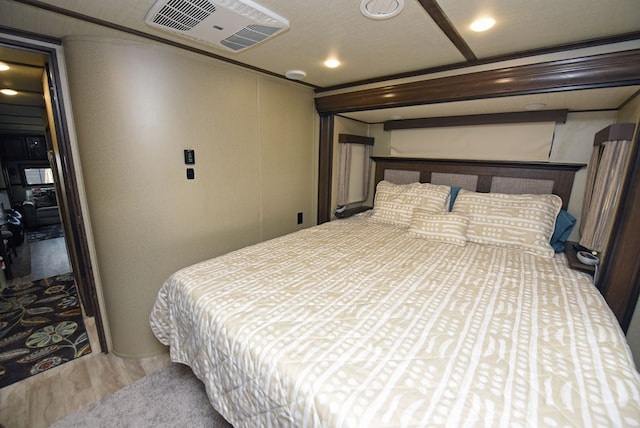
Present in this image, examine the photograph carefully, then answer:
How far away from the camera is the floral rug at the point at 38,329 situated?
1.87 metres

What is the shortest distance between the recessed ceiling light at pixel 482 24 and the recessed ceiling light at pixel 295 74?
1.29m

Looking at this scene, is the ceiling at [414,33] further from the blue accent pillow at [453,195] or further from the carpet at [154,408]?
the carpet at [154,408]

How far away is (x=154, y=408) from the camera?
1.54 m

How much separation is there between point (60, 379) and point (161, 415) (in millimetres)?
874

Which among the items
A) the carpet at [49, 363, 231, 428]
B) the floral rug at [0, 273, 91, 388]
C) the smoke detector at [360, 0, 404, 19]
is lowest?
the floral rug at [0, 273, 91, 388]

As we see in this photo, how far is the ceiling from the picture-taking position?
3.97ft

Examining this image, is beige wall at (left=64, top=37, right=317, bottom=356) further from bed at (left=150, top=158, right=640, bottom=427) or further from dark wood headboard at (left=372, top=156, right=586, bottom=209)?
dark wood headboard at (left=372, top=156, right=586, bottom=209)

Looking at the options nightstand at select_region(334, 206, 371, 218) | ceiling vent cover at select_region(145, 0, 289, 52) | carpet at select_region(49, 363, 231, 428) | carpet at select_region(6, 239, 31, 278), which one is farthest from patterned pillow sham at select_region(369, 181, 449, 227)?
carpet at select_region(6, 239, 31, 278)

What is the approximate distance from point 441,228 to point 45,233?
7472 millimetres

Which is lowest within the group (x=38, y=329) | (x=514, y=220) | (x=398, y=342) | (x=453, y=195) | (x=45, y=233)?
(x=45, y=233)

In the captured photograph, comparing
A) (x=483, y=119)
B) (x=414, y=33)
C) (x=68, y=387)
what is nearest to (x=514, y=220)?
(x=483, y=119)

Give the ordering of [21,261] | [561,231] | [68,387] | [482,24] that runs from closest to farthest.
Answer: [482,24] → [68,387] → [561,231] → [21,261]

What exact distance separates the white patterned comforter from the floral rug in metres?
1.07

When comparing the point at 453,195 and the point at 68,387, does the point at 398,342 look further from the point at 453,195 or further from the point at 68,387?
the point at 68,387
